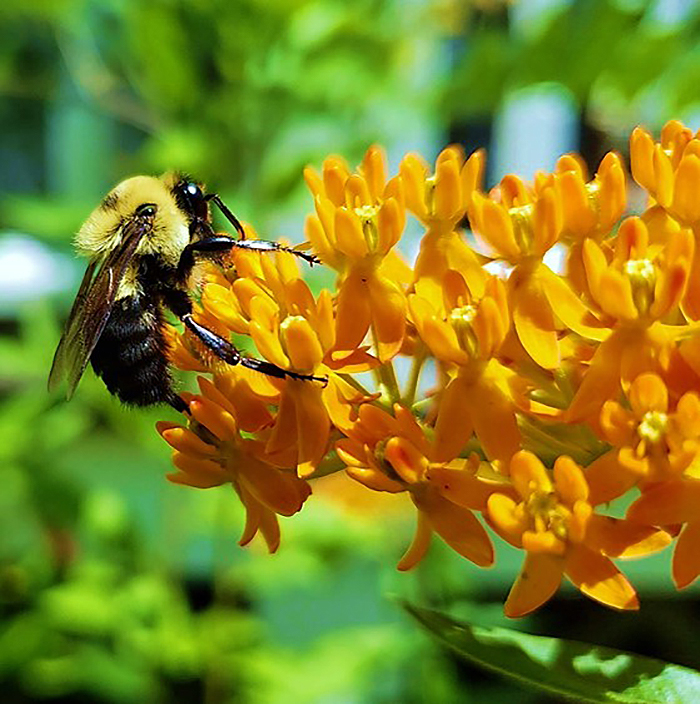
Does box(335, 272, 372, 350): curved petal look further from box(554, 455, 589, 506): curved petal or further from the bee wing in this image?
the bee wing

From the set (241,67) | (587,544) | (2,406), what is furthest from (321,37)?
(587,544)

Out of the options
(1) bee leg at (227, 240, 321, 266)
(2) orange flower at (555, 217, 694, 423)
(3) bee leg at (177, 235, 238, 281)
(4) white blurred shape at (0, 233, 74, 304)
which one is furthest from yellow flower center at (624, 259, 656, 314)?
(4) white blurred shape at (0, 233, 74, 304)

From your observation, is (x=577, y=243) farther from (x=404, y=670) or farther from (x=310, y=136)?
(x=404, y=670)

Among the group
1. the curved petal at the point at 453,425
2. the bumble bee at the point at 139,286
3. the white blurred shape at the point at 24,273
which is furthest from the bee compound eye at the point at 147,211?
the white blurred shape at the point at 24,273

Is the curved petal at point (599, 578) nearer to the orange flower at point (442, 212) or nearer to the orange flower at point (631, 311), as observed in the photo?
the orange flower at point (631, 311)

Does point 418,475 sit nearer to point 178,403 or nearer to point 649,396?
point 649,396
